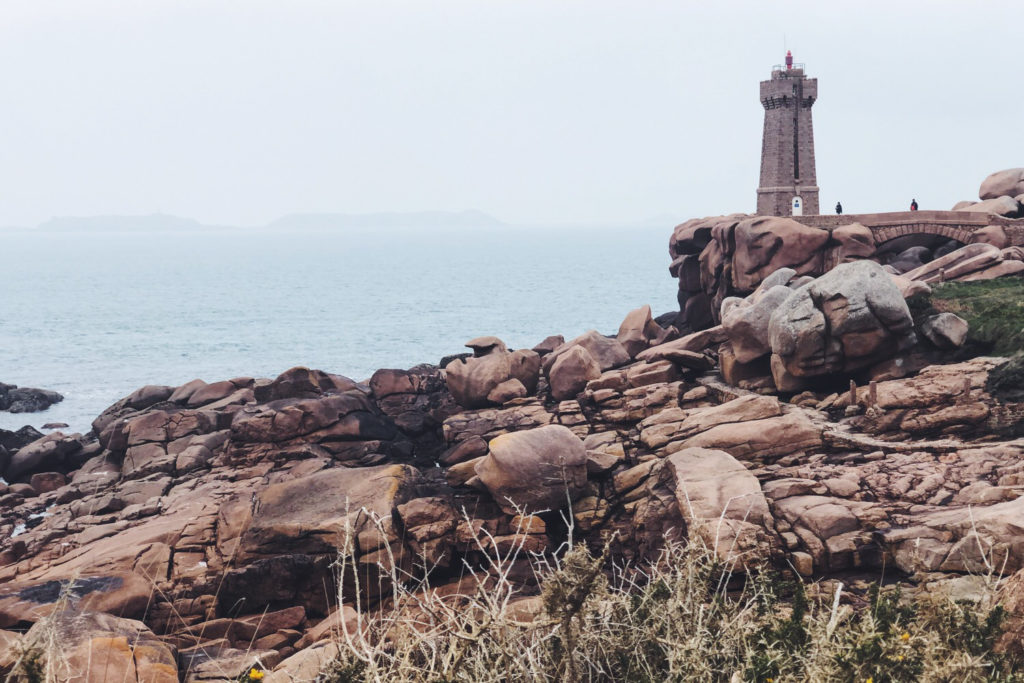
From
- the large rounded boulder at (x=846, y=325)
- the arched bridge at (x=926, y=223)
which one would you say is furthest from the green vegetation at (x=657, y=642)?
the arched bridge at (x=926, y=223)

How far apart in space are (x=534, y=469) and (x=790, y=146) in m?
33.2

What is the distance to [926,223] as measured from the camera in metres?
34.5

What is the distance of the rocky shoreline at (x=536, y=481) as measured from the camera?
13.2 metres

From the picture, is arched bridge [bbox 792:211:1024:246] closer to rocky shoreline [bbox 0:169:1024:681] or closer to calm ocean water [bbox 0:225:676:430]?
rocky shoreline [bbox 0:169:1024:681]

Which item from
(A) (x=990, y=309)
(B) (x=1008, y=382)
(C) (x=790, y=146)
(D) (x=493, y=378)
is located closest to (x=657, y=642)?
(B) (x=1008, y=382)

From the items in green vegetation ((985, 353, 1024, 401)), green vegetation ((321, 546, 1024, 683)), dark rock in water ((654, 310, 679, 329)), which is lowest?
dark rock in water ((654, 310, 679, 329))

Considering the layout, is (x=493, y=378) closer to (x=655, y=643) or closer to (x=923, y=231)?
(x=923, y=231)

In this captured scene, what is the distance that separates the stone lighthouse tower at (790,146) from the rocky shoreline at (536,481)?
1618 centimetres

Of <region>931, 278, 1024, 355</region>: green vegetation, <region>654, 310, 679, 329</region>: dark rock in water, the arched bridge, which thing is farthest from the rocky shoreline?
<region>654, 310, 679, 329</region>: dark rock in water

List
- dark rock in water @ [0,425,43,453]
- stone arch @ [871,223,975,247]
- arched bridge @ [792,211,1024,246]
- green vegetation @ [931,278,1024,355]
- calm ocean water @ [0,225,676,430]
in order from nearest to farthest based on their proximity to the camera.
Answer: green vegetation @ [931,278,1024,355] → arched bridge @ [792,211,1024,246] → dark rock in water @ [0,425,43,453] → stone arch @ [871,223,975,247] → calm ocean water @ [0,225,676,430]

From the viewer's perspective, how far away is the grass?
5.97 meters

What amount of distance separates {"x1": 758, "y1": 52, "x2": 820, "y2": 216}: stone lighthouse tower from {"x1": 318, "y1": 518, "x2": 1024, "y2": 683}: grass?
39.5m

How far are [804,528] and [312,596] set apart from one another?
934cm

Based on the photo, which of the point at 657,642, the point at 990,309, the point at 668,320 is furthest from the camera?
the point at 668,320
